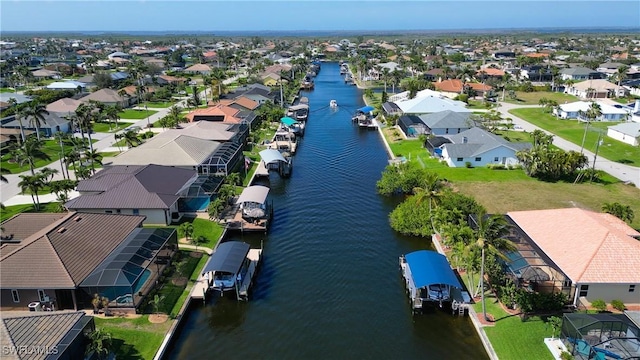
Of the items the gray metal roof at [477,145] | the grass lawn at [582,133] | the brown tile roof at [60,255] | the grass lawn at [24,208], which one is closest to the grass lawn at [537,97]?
the grass lawn at [582,133]

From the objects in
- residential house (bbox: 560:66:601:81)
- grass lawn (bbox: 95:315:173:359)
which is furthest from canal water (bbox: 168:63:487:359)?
residential house (bbox: 560:66:601:81)

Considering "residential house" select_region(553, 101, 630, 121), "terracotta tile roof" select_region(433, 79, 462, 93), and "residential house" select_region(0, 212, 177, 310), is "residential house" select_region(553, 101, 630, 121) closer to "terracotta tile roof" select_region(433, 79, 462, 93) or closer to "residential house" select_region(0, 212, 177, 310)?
"terracotta tile roof" select_region(433, 79, 462, 93)

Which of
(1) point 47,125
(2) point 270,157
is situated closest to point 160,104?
(1) point 47,125

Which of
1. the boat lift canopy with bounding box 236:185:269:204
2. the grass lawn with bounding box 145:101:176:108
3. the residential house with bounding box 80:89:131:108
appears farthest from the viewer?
the grass lawn with bounding box 145:101:176:108

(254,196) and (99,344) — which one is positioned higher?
(254,196)

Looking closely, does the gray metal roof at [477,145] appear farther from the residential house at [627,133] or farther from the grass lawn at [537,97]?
the grass lawn at [537,97]

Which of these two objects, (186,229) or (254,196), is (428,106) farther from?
(186,229)

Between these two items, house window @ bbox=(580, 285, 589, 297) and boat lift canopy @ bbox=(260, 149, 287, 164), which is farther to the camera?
boat lift canopy @ bbox=(260, 149, 287, 164)

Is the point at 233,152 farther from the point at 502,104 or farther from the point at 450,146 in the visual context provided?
the point at 502,104
